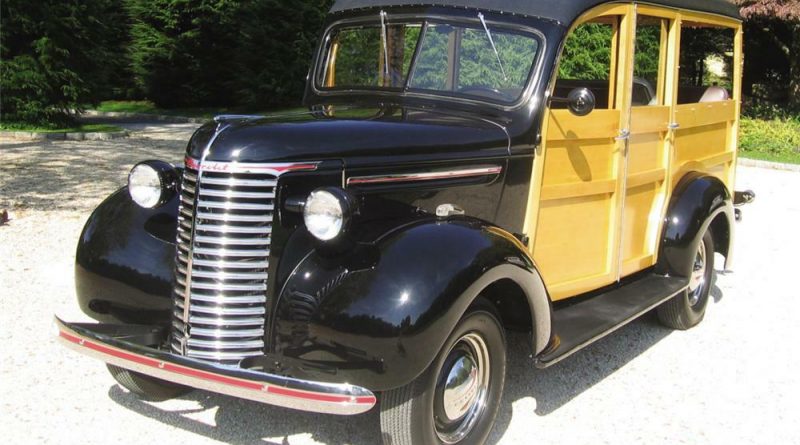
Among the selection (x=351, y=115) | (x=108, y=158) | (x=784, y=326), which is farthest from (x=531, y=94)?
(x=108, y=158)

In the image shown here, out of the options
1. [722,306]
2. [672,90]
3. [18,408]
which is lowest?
[722,306]

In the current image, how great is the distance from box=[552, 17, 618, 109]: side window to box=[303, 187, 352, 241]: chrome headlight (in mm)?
1732

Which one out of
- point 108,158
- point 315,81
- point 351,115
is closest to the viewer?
point 351,115

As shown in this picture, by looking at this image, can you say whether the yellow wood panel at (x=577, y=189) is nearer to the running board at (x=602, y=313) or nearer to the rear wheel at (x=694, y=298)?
the running board at (x=602, y=313)

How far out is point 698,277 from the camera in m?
5.52

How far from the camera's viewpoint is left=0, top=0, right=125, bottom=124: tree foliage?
1505cm

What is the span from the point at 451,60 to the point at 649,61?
1.39 m

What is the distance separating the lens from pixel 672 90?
4.98 metres

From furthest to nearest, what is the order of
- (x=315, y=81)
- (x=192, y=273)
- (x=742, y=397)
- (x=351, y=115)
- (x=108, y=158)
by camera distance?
(x=108, y=158) < (x=315, y=81) < (x=742, y=397) < (x=351, y=115) < (x=192, y=273)

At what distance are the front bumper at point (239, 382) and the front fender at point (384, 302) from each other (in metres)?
0.16

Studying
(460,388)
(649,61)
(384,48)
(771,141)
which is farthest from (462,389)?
(771,141)

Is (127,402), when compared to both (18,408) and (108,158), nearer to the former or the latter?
(18,408)

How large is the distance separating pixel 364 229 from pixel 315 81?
1749 millimetres

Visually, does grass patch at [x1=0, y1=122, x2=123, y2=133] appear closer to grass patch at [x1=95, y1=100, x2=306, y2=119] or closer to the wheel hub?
grass patch at [x1=95, y1=100, x2=306, y2=119]
